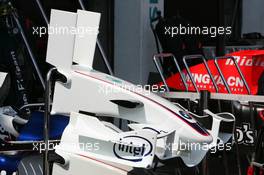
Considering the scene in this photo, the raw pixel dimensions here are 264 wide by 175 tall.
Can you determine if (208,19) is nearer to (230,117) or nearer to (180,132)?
(230,117)

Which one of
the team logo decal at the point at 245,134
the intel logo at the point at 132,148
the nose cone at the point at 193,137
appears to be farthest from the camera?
the team logo decal at the point at 245,134

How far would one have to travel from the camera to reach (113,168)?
113 inches

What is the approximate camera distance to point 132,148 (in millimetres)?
2779

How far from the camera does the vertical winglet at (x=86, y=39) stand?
3.33m

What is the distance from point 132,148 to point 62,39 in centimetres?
73

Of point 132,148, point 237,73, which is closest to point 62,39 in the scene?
point 132,148

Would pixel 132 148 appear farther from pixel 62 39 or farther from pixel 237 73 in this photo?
pixel 237 73

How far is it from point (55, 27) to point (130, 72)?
4.31 metres

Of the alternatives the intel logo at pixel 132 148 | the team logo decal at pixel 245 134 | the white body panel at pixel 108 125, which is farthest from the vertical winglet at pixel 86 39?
the team logo decal at pixel 245 134

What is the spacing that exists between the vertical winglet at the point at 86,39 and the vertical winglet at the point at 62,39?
8.5 inches

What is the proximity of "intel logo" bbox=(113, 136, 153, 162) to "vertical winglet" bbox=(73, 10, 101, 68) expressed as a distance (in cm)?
71

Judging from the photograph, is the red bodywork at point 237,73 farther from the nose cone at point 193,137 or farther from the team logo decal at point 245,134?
the nose cone at point 193,137

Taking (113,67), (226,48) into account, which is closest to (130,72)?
(113,67)

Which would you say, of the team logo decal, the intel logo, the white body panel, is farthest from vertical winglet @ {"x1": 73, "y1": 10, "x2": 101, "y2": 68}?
the team logo decal
